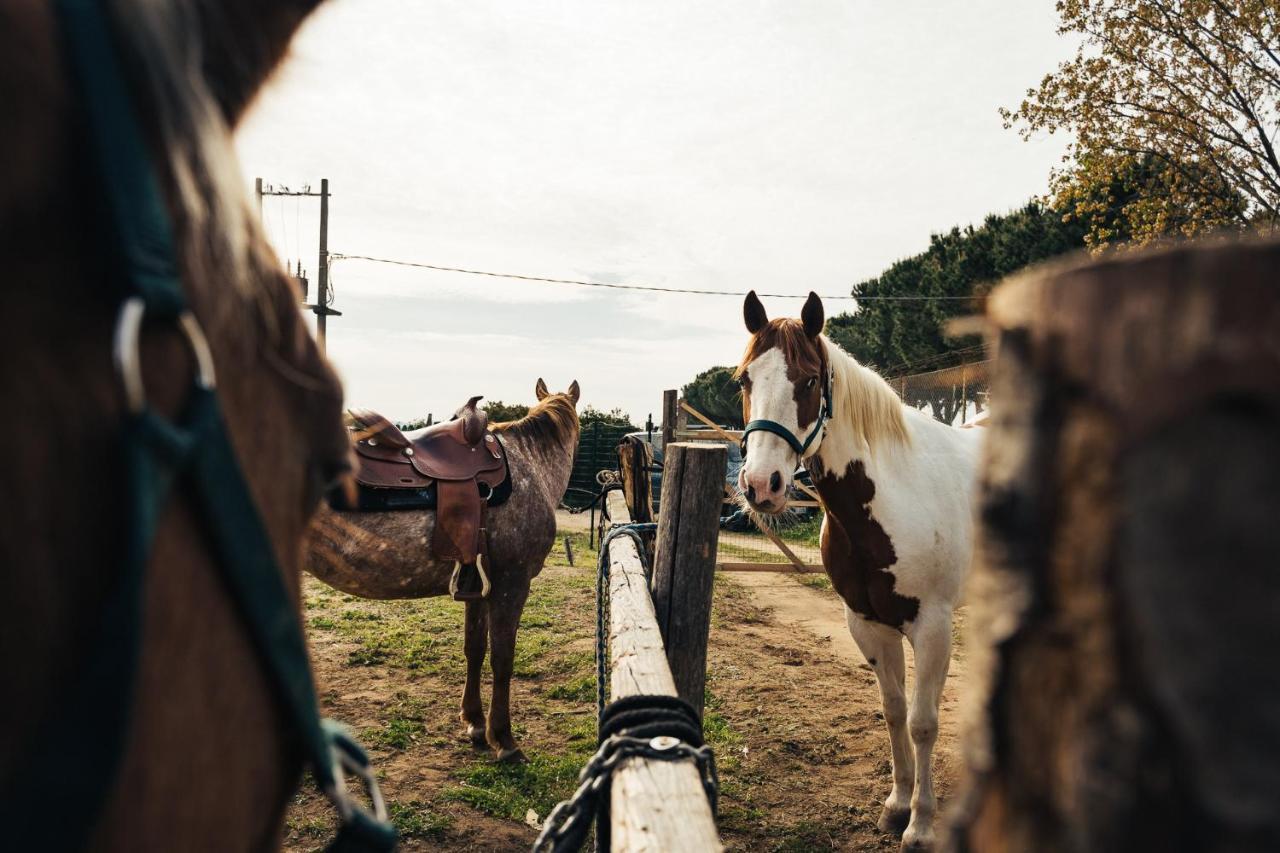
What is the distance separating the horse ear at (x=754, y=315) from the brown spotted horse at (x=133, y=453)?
2.94m

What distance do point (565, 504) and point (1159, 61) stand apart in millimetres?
14357

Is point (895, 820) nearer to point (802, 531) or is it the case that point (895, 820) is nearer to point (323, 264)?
point (802, 531)

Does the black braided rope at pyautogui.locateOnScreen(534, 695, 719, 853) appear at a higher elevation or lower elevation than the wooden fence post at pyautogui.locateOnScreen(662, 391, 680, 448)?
lower

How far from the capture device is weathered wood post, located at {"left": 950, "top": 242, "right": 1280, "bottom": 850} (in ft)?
1.12

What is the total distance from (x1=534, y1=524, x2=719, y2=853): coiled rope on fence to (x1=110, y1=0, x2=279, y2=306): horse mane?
114 cm

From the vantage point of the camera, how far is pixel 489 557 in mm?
4434

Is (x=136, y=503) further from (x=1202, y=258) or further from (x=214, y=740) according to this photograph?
(x=1202, y=258)

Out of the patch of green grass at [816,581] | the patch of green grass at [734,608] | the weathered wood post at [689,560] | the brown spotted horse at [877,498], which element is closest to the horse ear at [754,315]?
the brown spotted horse at [877,498]

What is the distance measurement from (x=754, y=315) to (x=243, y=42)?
2.99 meters

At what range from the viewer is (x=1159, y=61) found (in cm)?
1053

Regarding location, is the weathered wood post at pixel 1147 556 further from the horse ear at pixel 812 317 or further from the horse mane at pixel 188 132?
the horse ear at pixel 812 317

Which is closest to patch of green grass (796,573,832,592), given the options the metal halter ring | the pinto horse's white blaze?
the pinto horse's white blaze

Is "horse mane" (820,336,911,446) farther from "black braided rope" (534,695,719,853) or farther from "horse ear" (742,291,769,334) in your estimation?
"black braided rope" (534,695,719,853)

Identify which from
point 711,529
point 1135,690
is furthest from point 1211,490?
point 711,529
